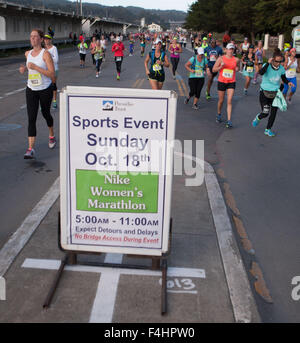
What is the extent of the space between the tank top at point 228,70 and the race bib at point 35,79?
472 centimetres

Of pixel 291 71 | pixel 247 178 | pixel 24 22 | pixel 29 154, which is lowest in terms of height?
pixel 247 178

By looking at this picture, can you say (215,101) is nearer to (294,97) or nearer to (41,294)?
(294,97)

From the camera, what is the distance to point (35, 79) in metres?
6.77

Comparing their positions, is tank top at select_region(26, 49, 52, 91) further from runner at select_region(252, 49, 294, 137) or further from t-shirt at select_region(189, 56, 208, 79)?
t-shirt at select_region(189, 56, 208, 79)

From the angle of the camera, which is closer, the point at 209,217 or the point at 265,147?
the point at 209,217

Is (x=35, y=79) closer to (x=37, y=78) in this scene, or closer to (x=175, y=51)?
(x=37, y=78)

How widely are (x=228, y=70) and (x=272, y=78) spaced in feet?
4.13

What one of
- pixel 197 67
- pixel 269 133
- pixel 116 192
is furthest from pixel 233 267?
pixel 197 67

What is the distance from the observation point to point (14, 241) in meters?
4.27

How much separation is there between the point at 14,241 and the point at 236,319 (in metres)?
2.40

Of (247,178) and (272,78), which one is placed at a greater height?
(272,78)

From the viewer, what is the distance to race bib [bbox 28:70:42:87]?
6746 millimetres
